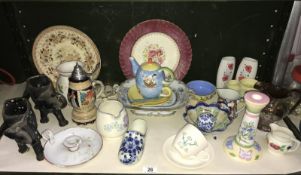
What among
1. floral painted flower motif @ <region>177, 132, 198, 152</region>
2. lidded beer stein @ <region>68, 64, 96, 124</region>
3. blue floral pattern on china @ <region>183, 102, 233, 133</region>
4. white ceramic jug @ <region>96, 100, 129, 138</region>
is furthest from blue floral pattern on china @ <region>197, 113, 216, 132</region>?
lidded beer stein @ <region>68, 64, 96, 124</region>

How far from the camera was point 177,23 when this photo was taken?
1081 mm

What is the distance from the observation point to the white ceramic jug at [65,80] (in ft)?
3.40

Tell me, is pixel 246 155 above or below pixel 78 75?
below

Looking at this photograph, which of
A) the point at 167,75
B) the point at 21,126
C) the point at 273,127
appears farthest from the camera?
the point at 167,75

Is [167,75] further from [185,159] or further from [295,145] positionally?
[295,145]

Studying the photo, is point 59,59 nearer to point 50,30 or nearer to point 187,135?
point 50,30

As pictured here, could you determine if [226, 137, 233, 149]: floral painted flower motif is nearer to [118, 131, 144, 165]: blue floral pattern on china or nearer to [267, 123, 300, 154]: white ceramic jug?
[267, 123, 300, 154]: white ceramic jug

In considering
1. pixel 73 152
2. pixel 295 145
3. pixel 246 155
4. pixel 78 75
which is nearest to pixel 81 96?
pixel 78 75

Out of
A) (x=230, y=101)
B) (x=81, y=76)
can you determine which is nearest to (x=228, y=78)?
(x=230, y=101)

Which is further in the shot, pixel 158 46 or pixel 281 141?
pixel 158 46

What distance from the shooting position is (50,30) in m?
1.09

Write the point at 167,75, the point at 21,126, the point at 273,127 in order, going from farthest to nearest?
the point at 167,75
the point at 273,127
the point at 21,126

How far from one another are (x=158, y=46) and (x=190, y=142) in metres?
0.41

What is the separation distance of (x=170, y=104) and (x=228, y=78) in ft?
0.85
